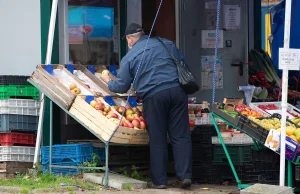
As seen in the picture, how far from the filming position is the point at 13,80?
436 inches

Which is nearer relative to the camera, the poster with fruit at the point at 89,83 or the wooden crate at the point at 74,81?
the wooden crate at the point at 74,81

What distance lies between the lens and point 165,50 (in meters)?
10.0

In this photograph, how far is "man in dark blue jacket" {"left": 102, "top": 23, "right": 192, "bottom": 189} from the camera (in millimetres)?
9773

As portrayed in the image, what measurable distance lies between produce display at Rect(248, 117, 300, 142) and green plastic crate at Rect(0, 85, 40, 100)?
3507mm

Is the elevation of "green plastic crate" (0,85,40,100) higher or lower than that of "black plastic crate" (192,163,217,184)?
higher

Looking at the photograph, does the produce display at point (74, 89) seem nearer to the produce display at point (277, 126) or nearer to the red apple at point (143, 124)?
the red apple at point (143, 124)

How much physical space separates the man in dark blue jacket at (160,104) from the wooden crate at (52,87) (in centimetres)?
61

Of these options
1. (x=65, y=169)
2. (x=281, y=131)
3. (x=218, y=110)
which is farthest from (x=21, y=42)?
(x=281, y=131)

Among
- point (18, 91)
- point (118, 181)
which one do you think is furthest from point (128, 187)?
point (18, 91)

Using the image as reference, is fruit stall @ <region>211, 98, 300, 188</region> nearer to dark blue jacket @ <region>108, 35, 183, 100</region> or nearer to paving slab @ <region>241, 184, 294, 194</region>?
paving slab @ <region>241, 184, 294, 194</region>

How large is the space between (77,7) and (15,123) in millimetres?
2094

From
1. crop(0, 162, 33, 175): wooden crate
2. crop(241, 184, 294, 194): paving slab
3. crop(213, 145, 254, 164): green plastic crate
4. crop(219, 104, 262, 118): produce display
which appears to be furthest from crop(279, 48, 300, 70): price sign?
crop(0, 162, 33, 175): wooden crate

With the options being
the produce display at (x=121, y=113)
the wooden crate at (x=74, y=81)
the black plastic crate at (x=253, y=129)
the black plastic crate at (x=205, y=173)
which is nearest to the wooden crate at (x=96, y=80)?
the wooden crate at (x=74, y=81)

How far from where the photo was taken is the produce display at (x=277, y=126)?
8.85 m
